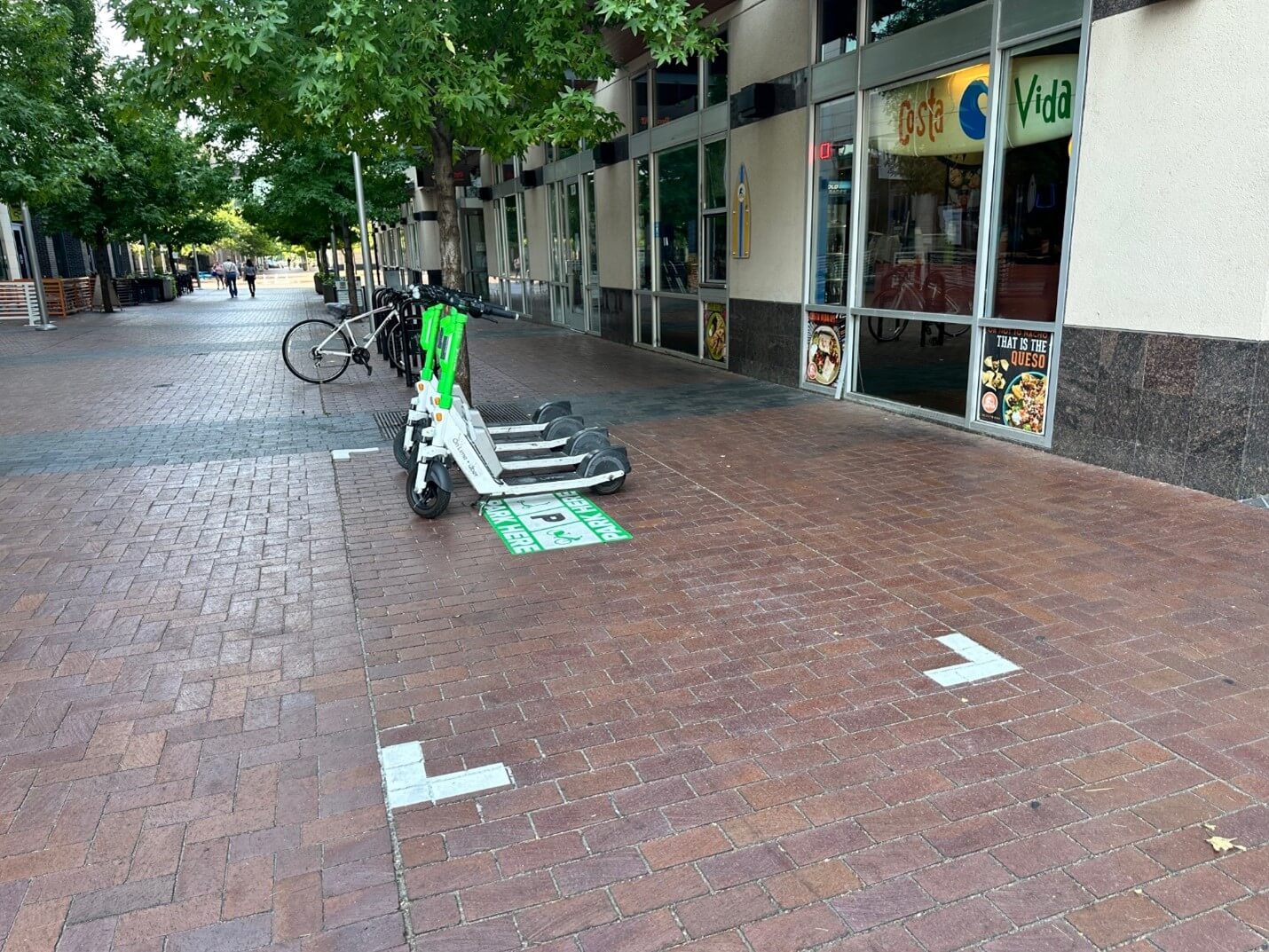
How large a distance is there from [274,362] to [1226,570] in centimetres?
1278

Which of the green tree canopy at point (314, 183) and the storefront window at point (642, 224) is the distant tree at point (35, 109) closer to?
the green tree canopy at point (314, 183)

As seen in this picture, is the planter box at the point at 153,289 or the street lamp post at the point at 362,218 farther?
the planter box at the point at 153,289

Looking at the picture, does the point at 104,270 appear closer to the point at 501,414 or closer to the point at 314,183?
the point at 314,183

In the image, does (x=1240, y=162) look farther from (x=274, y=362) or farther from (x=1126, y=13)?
(x=274, y=362)

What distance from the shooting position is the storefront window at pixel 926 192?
7668 millimetres

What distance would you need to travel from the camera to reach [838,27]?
9.12 meters

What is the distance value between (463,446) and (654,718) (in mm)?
2899

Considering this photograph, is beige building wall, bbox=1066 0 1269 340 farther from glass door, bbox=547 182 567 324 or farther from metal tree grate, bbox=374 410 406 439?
glass door, bbox=547 182 567 324

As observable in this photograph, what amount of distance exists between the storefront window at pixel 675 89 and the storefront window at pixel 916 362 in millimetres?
4918

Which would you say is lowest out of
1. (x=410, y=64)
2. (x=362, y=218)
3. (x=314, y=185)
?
(x=362, y=218)

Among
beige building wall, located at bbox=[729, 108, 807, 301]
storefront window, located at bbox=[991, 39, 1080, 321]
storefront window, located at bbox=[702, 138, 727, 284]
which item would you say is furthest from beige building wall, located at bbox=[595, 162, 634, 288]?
storefront window, located at bbox=[991, 39, 1080, 321]

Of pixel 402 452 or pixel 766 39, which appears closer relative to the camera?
pixel 402 452

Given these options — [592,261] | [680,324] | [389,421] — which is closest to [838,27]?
[680,324]

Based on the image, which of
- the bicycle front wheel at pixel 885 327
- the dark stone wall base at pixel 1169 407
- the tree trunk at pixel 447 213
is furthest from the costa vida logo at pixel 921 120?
the tree trunk at pixel 447 213
